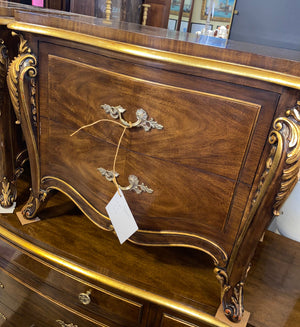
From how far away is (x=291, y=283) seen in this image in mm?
865

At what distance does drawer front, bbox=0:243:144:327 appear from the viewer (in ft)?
2.63

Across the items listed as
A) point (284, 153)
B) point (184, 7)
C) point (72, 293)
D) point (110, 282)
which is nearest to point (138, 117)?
point (284, 153)

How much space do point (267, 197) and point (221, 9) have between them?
2.40 meters

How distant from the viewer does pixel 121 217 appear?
2.50 ft

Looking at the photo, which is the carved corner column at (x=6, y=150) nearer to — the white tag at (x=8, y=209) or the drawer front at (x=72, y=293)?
the white tag at (x=8, y=209)

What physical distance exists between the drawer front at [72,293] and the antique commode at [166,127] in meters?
0.04

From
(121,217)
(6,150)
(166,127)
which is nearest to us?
(166,127)

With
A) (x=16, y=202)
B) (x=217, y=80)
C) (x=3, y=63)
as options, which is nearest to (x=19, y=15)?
(x=3, y=63)

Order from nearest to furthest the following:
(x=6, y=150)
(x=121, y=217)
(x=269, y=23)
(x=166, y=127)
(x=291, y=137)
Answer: (x=291, y=137), (x=166, y=127), (x=121, y=217), (x=6, y=150), (x=269, y=23)

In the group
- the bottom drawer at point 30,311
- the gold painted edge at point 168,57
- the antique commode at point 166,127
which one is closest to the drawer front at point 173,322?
the antique commode at point 166,127

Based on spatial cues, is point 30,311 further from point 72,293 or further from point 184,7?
point 184,7

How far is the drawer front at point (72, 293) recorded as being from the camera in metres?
0.80

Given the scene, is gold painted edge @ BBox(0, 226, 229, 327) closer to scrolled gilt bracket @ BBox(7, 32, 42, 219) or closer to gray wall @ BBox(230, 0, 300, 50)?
scrolled gilt bracket @ BBox(7, 32, 42, 219)

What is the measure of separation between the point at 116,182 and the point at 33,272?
1.27 feet
